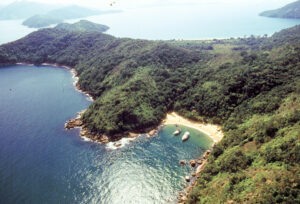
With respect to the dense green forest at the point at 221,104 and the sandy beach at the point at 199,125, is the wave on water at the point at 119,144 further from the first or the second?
the sandy beach at the point at 199,125

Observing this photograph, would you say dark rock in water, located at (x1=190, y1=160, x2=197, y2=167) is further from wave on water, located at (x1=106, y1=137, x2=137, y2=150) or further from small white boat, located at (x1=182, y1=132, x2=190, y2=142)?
wave on water, located at (x1=106, y1=137, x2=137, y2=150)

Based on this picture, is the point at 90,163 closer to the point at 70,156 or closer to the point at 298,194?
the point at 70,156

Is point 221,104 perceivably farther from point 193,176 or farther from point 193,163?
point 193,176

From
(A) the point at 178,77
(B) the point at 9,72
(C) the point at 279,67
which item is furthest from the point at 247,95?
(B) the point at 9,72

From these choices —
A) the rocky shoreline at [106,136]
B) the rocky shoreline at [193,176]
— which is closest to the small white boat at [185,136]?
the rocky shoreline at [193,176]

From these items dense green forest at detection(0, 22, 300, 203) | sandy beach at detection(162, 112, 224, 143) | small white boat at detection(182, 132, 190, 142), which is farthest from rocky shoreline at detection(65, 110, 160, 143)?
small white boat at detection(182, 132, 190, 142)
